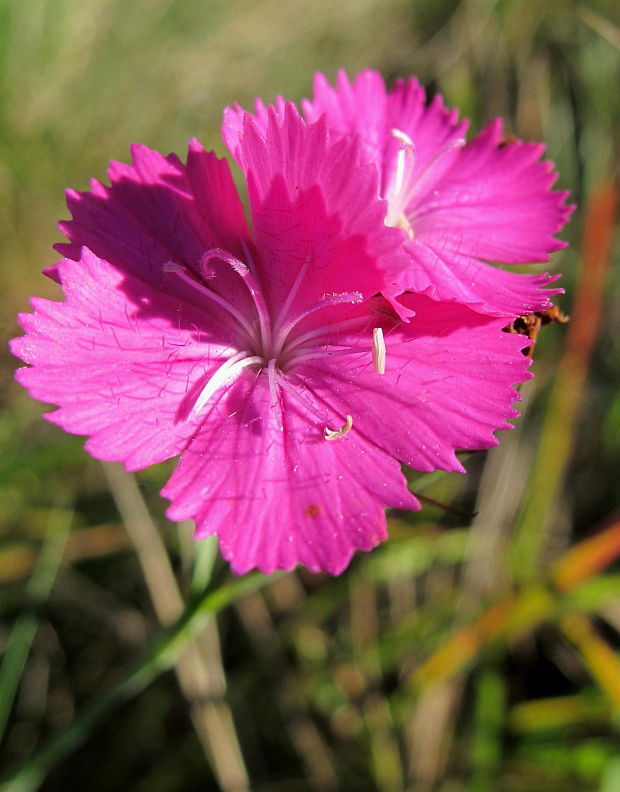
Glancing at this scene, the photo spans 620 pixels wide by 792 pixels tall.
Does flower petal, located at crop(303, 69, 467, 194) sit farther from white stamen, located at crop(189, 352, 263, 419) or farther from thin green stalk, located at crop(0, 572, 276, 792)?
thin green stalk, located at crop(0, 572, 276, 792)

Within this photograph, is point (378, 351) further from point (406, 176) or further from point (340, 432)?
point (406, 176)

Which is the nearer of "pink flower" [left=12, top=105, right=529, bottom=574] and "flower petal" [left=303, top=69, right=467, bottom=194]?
"pink flower" [left=12, top=105, right=529, bottom=574]

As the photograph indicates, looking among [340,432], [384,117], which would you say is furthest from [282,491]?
[384,117]

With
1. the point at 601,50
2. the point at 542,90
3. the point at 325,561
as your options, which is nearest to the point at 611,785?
the point at 325,561

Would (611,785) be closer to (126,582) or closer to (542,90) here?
(126,582)

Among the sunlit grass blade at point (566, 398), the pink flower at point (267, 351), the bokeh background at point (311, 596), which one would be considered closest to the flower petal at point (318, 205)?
the pink flower at point (267, 351)

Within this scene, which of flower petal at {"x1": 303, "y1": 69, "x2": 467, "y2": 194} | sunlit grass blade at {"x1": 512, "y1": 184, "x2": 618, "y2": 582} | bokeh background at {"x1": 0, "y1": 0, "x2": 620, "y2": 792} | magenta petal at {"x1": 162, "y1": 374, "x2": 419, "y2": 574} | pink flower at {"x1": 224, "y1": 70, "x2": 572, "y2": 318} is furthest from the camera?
sunlit grass blade at {"x1": 512, "y1": 184, "x2": 618, "y2": 582}

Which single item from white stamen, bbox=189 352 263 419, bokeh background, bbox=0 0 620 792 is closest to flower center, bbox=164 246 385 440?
white stamen, bbox=189 352 263 419
